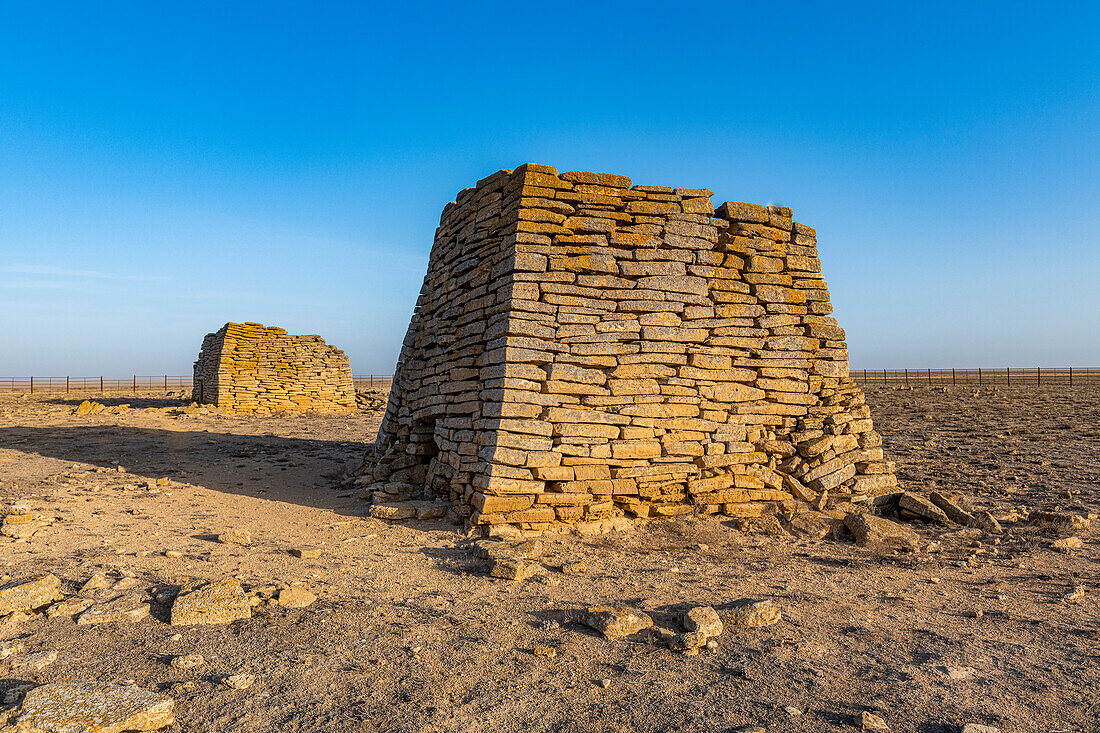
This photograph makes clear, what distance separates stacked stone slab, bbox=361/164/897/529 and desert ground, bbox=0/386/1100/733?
54 centimetres

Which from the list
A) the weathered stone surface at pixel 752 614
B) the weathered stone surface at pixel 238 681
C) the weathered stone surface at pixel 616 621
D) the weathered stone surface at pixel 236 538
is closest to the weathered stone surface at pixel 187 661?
the weathered stone surface at pixel 238 681

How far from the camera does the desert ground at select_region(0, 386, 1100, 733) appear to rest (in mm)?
2871

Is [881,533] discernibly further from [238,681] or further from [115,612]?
[115,612]

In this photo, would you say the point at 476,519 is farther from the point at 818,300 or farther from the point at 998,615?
the point at 818,300

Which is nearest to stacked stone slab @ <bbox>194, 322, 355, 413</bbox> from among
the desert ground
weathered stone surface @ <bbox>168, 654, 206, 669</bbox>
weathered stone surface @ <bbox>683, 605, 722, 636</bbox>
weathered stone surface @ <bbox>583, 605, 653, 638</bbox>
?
the desert ground

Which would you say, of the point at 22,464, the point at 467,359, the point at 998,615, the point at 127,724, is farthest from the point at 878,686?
the point at 22,464

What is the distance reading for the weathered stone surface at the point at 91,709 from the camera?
255 centimetres

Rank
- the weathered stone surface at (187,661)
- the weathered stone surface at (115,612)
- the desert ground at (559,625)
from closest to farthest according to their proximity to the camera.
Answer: the desert ground at (559,625), the weathered stone surface at (187,661), the weathered stone surface at (115,612)

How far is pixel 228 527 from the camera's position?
6277 mm

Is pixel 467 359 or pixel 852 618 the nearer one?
pixel 852 618

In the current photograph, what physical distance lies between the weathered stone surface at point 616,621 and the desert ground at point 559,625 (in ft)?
0.22

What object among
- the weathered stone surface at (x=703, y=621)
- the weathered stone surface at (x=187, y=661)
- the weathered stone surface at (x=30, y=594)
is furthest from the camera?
the weathered stone surface at (x=30, y=594)

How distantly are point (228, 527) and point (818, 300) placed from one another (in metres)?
6.73

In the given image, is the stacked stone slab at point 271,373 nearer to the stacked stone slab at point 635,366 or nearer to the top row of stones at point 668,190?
the stacked stone slab at point 635,366
